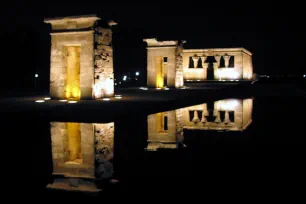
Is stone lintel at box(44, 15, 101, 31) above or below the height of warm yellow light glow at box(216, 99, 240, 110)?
above

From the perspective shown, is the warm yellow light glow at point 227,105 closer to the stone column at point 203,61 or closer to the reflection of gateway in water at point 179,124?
the reflection of gateway in water at point 179,124

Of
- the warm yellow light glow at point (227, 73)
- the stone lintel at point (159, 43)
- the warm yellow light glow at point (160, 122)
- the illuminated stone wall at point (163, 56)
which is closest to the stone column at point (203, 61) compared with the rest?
the warm yellow light glow at point (227, 73)

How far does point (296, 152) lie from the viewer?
6324 mm

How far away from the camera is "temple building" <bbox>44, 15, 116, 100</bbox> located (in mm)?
16766

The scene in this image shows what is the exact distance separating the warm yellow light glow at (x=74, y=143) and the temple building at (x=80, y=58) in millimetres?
7711

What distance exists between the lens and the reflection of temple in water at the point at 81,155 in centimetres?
463

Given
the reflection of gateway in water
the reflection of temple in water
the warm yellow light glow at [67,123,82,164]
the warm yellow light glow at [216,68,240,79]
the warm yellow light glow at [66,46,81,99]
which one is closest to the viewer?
the reflection of temple in water

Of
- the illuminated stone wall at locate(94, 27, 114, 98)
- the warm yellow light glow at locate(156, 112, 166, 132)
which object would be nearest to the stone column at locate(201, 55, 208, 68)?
the illuminated stone wall at locate(94, 27, 114, 98)

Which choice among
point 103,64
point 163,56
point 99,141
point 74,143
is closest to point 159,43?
point 163,56

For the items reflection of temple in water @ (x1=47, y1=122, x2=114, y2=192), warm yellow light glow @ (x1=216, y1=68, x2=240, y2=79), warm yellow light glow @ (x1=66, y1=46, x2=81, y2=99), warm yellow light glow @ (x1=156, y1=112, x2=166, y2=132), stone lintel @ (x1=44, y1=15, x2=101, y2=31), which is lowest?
reflection of temple in water @ (x1=47, y1=122, x2=114, y2=192)

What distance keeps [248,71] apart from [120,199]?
47.5 meters

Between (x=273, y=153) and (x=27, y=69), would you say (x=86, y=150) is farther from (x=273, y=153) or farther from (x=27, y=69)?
(x=27, y=69)

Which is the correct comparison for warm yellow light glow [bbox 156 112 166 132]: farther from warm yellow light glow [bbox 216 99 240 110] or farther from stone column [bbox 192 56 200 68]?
stone column [bbox 192 56 200 68]

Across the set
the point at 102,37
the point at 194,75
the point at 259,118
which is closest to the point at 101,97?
the point at 102,37
